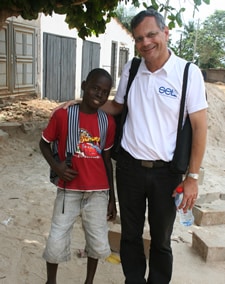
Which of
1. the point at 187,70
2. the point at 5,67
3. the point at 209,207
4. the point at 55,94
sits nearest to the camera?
the point at 187,70

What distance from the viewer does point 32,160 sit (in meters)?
6.00

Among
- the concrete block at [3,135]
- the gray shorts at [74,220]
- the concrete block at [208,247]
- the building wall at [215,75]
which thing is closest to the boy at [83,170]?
the gray shorts at [74,220]

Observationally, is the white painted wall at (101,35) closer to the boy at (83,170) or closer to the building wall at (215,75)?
the building wall at (215,75)

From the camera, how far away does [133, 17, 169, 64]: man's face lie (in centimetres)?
206

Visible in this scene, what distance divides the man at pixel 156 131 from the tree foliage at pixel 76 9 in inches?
60.8

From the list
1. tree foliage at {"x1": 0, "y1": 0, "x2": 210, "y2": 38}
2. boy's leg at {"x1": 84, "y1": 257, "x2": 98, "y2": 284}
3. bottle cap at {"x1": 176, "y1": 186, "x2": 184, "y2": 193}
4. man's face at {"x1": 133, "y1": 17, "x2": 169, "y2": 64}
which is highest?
tree foliage at {"x1": 0, "y1": 0, "x2": 210, "y2": 38}

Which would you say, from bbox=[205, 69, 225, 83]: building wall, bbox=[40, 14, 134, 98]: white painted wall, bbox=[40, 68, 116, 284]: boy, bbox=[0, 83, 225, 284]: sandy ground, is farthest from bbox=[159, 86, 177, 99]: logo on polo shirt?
bbox=[205, 69, 225, 83]: building wall

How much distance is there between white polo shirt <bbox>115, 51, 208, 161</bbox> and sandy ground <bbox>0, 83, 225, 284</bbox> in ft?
A: 4.21

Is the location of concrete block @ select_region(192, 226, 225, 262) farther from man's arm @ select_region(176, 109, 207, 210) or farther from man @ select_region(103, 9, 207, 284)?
man's arm @ select_region(176, 109, 207, 210)

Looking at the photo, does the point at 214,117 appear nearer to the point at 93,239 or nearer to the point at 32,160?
the point at 32,160

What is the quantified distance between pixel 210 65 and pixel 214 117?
79.0 ft

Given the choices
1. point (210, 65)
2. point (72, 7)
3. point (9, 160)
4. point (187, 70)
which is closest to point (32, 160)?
point (9, 160)

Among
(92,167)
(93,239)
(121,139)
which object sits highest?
(121,139)

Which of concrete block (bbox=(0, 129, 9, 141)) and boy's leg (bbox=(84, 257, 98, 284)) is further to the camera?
concrete block (bbox=(0, 129, 9, 141))
